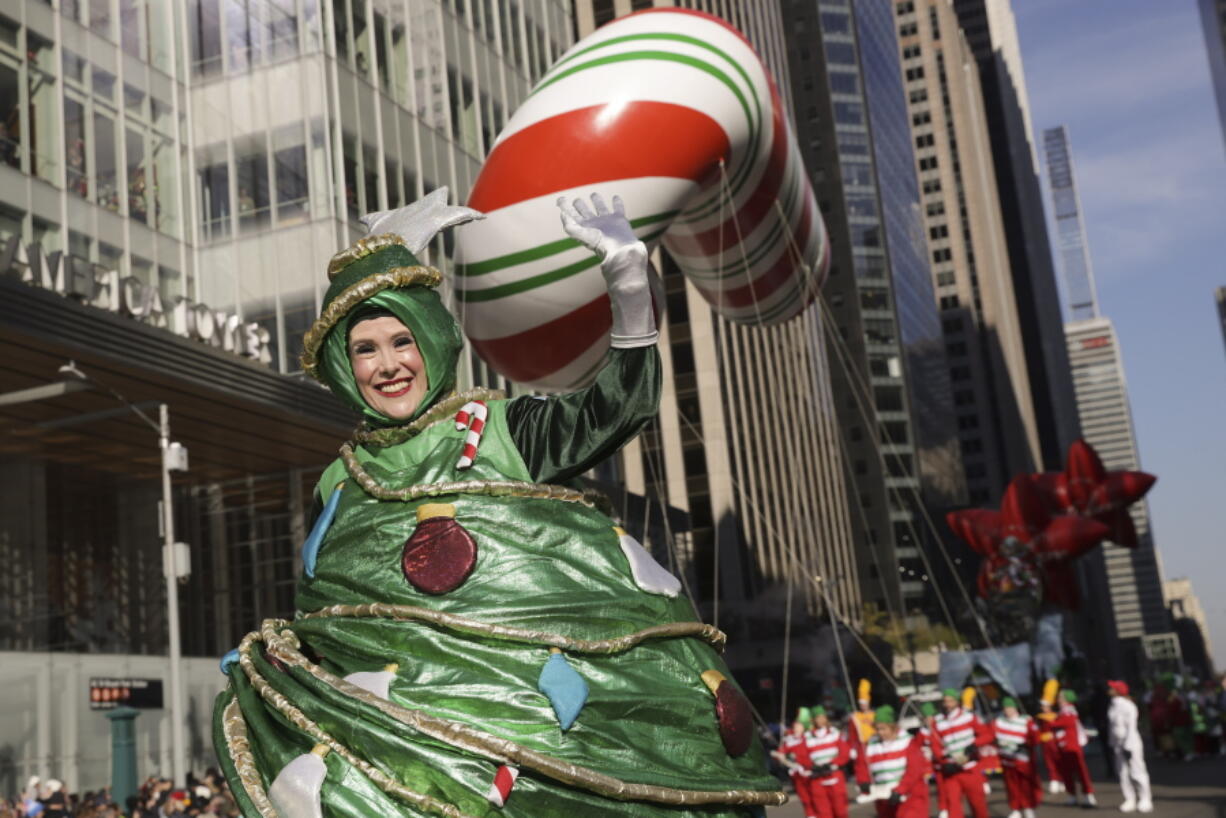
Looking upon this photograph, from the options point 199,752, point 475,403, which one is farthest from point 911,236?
point 475,403

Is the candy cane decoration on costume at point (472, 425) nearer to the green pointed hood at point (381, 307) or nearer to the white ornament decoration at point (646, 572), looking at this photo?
the green pointed hood at point (381, 307)

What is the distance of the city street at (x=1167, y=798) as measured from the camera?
16734 mm

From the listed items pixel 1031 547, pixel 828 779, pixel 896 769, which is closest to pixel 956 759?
pixel 896 769

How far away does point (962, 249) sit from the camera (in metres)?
136

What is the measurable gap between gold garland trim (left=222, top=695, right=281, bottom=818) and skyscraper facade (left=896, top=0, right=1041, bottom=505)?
425ft

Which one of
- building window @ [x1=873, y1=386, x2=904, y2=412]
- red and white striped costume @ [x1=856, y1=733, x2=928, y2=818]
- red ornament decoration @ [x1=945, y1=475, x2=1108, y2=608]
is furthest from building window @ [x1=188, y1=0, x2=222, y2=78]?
building window @ [x1=873, y1=386, x2=904, y2=412]

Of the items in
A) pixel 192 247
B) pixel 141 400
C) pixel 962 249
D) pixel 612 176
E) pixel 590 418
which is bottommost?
pixel 590 418

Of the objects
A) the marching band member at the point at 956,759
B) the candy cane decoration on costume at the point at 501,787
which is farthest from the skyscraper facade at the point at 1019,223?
the candy cane decoration on costume at the point at 501,787

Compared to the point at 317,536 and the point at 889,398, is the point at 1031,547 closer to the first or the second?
the point at 317,536

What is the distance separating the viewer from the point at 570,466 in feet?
11.4

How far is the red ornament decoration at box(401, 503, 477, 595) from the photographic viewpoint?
3.26 metres

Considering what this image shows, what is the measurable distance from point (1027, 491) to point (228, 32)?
58.1 feet

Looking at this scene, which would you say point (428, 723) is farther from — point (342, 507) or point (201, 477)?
point (201, 477)

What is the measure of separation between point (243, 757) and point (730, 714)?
115cm
